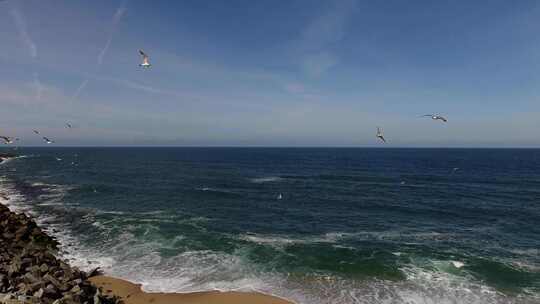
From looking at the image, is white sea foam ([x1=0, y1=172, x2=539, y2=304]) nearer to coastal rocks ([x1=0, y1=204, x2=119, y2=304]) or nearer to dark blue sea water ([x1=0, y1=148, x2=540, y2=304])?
dark blue sea water ([x1=0, y1=148, x2=540, y2=304])

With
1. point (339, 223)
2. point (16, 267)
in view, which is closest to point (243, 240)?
point (339, 223)

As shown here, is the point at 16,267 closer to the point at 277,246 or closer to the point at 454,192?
the point at 277,246

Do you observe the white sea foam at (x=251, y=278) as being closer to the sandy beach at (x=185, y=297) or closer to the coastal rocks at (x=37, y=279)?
the sandy beach at (x=185, y=297)

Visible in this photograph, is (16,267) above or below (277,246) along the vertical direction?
above

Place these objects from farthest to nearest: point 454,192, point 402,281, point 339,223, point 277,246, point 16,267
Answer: point 454,192 < point 339,223 < point 277,246 < point 402,281 < point 16,267

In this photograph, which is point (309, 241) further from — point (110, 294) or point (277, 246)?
point (110, 294)

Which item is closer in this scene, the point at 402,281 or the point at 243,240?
the point at 402,281

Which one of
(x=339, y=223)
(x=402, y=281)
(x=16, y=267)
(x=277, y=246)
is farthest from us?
(x=339, y=223)

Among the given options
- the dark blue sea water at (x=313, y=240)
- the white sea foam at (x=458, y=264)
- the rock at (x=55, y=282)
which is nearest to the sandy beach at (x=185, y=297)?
the dark blue sea water at (x=313, y=240)
